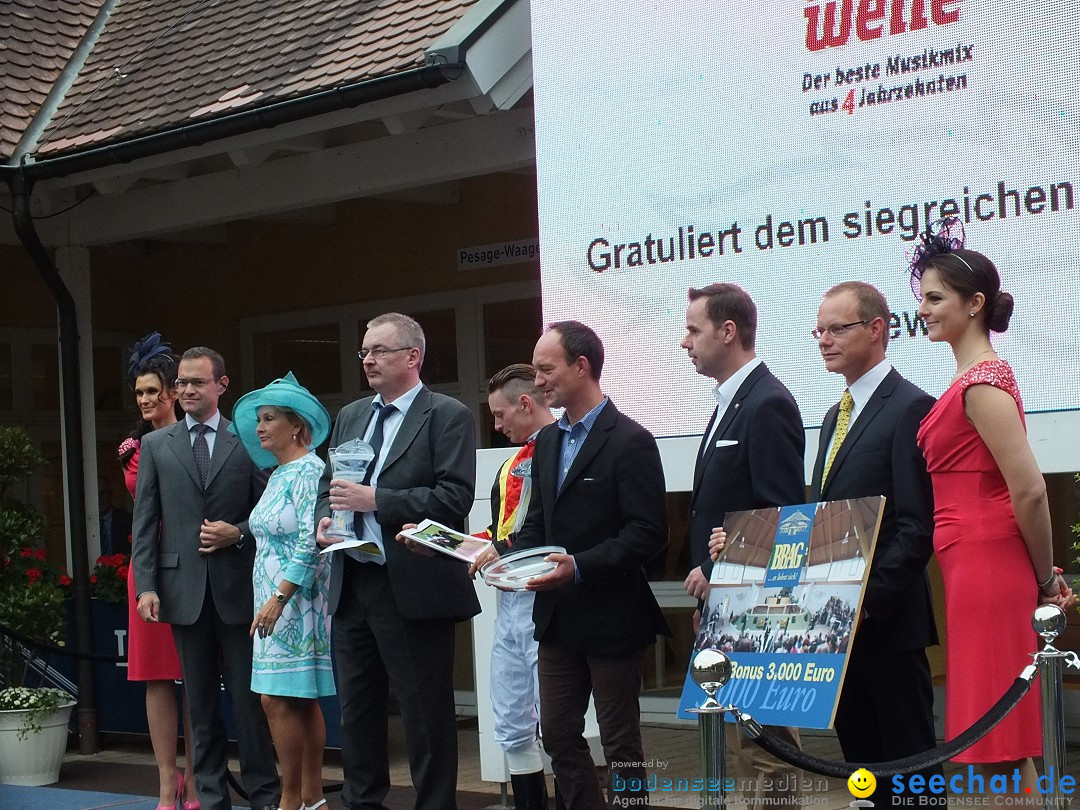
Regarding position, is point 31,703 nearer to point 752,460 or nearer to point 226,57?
point 226,57

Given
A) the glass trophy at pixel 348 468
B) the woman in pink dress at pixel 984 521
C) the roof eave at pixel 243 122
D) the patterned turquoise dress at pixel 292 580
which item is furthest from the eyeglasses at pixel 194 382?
the woman in pink dress at pixel 984 521

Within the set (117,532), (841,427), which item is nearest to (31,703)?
(117,532)

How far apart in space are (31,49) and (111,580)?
4106 mm

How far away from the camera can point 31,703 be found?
337 inches

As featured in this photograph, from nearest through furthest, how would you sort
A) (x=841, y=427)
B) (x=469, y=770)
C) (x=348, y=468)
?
(x=841, y=427), (x=348, y=468), (x=469, y=770)

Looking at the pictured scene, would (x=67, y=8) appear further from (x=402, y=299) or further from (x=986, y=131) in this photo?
(x=986, y=131)

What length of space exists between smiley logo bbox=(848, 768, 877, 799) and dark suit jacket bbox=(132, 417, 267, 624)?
3.35 meters

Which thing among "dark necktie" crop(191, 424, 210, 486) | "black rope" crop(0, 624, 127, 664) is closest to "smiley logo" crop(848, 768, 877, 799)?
"dark necktie" crop(191, 424, 210, 486)

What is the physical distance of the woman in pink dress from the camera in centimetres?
398

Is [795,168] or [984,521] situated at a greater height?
[795,168]

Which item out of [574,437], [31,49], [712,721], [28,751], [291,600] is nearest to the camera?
[712,721]

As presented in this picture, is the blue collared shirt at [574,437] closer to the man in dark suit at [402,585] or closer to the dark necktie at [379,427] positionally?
the man in dark suit at [402,585]

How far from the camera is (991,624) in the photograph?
4059mm

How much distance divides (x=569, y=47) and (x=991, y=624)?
3.78 meters
